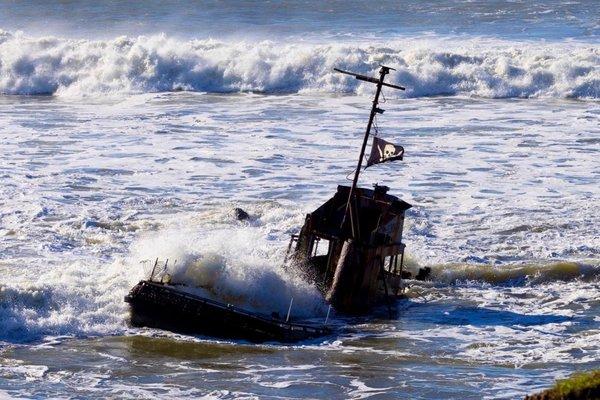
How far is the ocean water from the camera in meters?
17.8

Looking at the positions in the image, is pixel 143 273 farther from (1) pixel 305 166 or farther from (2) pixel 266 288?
(1) pixel 305 166

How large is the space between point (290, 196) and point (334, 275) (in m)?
8.89

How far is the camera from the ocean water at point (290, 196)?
58.5ft

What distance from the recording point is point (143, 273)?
2083 cm

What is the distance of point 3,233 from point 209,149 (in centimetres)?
1050

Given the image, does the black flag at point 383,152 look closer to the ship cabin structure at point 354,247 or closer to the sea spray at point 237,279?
the ship cabin structure at point 354,247

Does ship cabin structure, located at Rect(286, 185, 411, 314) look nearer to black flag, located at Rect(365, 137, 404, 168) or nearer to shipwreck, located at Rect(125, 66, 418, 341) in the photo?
shipwreck, located at Rect(125, 66, 418, 341)

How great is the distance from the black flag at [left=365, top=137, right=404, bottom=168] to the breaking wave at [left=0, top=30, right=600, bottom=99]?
88.6ft

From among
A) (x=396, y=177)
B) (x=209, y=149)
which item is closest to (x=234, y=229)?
(x=396, y=177)

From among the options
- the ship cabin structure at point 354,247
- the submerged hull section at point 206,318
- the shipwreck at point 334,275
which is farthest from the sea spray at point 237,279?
the submerged hull section at point 206,318

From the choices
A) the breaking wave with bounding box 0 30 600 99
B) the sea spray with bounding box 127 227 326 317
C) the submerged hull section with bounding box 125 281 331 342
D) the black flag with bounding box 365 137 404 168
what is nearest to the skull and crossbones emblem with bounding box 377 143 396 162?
the black flag with bounding box 365 137 404 168

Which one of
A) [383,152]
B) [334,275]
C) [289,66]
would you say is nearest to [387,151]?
[383,152]

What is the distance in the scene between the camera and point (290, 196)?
29.3 meters

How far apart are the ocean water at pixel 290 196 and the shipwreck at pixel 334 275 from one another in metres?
0.27
